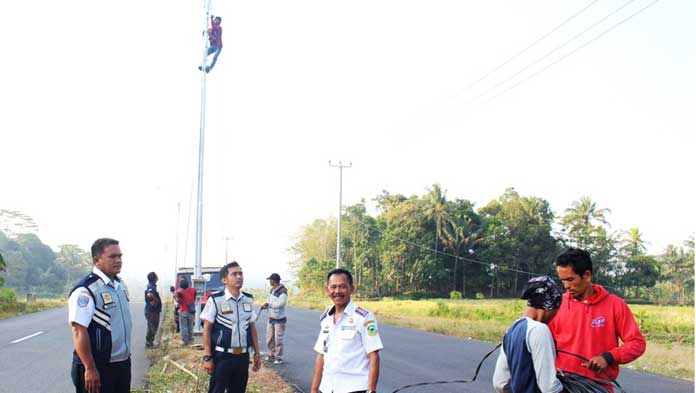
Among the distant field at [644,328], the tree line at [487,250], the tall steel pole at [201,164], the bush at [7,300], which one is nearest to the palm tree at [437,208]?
the tree line at [487,250]

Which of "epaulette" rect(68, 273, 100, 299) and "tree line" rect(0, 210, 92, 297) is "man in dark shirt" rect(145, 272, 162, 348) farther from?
"tree line" rect(0, 210, 92, 297)

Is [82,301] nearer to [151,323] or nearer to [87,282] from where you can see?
[87,282]

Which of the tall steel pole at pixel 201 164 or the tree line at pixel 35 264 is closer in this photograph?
the tall steel pole at pixel 201 164

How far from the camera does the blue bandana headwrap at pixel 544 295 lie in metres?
3.57

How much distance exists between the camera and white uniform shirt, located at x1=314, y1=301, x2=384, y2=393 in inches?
183

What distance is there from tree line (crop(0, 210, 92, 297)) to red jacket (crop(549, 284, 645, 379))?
69393 mm

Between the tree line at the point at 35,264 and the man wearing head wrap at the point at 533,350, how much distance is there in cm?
6980

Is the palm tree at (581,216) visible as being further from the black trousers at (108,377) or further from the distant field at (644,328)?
the black trousers at (108,377)

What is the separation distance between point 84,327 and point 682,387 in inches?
404

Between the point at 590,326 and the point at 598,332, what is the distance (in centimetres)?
6

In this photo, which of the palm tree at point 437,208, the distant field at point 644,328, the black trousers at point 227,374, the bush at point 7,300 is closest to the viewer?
the black trousers at point 227,374

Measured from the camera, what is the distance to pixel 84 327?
499 cm

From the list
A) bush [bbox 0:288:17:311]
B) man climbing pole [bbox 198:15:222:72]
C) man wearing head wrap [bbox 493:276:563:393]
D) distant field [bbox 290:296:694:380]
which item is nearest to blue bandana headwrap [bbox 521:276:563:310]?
man wearing head wrap [bbox 493:276:563:393]

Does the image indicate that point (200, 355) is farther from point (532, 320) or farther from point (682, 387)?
point (532, 320)
